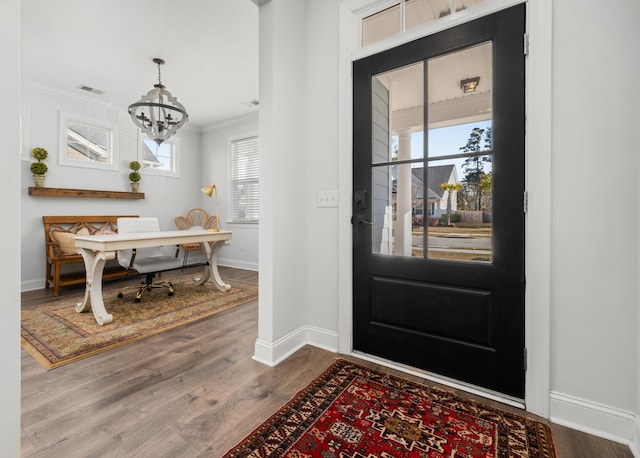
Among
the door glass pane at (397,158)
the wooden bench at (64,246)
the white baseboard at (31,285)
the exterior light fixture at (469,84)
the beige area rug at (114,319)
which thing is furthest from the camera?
the white baseboard at (31,285)

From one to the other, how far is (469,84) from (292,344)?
1934 millimetres

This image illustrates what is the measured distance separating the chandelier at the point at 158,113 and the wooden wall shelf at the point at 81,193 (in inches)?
70.3

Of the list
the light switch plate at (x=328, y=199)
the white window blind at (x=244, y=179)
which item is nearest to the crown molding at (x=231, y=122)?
the white window blind at (x=244, y=179)

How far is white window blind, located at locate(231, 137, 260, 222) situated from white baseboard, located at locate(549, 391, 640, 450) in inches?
186

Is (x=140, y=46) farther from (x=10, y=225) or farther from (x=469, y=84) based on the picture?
(x=469, y=84)

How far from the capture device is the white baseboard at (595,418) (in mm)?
1286

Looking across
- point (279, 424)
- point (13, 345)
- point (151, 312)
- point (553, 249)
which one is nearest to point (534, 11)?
point (553, 249)

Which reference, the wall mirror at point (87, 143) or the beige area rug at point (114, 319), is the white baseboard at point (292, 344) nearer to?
the beige area rug at point (114, 319)

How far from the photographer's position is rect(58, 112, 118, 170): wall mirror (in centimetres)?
424

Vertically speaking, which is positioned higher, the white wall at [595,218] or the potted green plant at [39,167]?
the potted green plant at [39,167]

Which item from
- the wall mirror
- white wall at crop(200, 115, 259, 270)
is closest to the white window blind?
white wall at crop(200, 115, 259, 270)

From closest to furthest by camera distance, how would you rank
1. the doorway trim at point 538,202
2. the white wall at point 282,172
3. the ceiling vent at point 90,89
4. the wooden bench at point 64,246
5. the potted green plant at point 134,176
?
the doorway trim at point 538,202 → the white wall at point 282,172 → the wooden bench at point 64,246 → the ceiling vent at point 90,89 → the potted green plant at point 134,176

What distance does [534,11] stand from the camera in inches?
57.0

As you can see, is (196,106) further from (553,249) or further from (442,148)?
(553,249)
